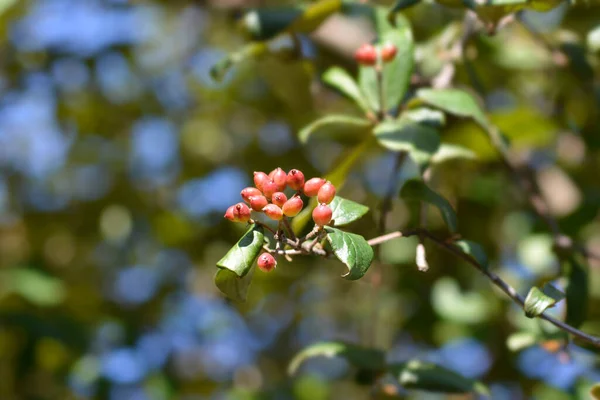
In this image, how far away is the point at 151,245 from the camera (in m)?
2.69

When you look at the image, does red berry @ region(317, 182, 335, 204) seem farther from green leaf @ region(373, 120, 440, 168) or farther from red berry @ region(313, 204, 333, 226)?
green leaf @ region(373, 120, 440, 168)

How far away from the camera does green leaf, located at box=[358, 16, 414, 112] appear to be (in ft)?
4.06

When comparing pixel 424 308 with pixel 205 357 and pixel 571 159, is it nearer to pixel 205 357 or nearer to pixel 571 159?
pixel 571 159

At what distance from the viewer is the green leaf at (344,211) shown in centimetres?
90

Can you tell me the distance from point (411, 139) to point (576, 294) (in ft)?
1.33

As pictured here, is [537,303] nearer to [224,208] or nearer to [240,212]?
[240,212]

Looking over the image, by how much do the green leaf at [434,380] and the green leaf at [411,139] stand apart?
35cm

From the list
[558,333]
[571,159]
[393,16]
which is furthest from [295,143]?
[558,333]

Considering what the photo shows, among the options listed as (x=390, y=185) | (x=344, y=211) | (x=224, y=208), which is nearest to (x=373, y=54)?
(x=390, y=185)

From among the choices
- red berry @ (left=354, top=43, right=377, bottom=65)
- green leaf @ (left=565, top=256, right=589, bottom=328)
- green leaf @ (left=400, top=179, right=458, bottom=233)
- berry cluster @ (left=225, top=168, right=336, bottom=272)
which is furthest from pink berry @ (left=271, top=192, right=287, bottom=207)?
green leaf @ (left=565, top=256, right=589, bottom=328)

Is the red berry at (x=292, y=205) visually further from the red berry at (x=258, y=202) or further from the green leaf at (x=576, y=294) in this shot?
the green leaf at (x=576, y=294)

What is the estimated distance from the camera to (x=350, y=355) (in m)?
1.25

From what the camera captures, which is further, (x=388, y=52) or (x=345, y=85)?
(x=345, y=85)

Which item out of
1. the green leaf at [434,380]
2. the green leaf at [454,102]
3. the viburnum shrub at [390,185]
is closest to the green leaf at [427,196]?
the viburnum shrub at [390,185]
